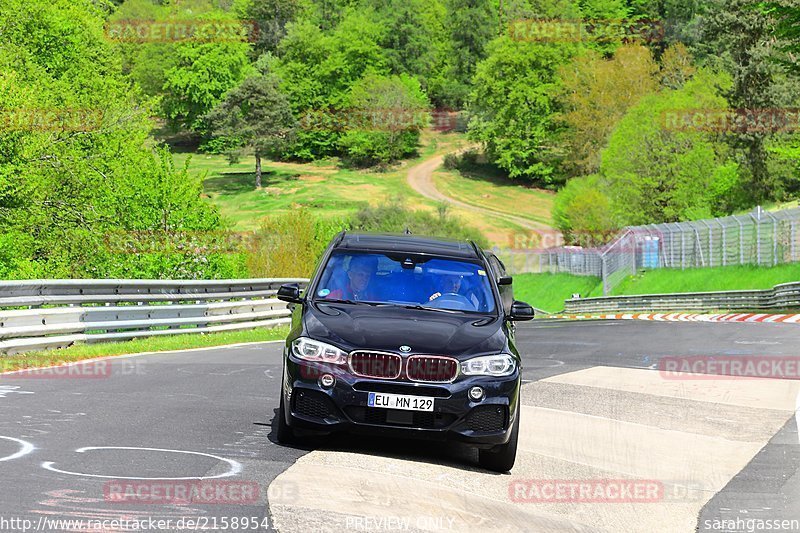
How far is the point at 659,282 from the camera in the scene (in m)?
55.2

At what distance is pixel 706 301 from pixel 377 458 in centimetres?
3635

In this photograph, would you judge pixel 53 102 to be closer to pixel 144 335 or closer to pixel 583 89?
pixel 144 335

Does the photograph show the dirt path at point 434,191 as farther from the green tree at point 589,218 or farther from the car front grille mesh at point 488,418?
the car front grille mesh at point 488,418

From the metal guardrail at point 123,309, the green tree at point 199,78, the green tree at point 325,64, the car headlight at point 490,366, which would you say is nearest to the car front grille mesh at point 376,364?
the car headlight at point 490,366

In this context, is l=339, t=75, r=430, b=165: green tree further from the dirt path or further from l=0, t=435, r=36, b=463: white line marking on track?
l=0, t=435, r=36, b=463: white line marking on track

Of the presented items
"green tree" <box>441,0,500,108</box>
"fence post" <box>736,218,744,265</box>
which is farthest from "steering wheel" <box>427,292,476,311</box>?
"green tree" <box>441,0,500,108</box>

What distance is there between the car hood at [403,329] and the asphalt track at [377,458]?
85 cm

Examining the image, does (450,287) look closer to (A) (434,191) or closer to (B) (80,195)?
(B) (80,195)

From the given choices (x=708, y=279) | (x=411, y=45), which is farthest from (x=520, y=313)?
(x=411, y=45)

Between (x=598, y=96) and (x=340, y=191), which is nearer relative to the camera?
(x=340, y=191)

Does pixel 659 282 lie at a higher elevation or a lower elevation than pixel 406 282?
lower

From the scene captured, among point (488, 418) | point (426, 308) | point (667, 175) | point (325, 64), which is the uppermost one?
point (325, 64)

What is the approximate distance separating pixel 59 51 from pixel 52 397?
1749 inches

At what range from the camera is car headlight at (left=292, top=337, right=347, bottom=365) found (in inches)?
334
